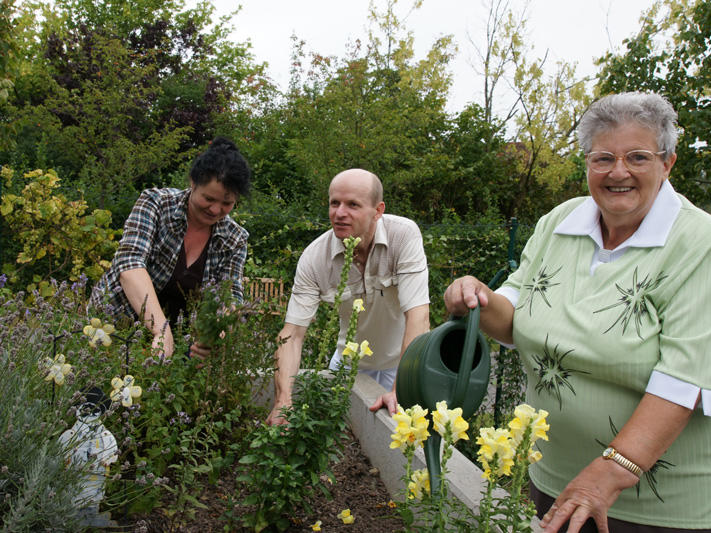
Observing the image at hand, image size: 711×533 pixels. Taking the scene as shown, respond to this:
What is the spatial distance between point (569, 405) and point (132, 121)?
35.4 feet

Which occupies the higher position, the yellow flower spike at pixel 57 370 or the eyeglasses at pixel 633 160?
the eyeglasses at pixel 633 160

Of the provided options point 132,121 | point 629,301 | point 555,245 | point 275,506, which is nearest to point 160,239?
point 275,506

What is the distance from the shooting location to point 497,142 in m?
12.7

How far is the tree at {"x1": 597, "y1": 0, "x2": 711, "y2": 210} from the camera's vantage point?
630 centimetres

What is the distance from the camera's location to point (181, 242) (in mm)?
2709

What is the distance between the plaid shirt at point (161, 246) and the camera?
2.55m

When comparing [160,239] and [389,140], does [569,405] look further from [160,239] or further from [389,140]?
[389,140]

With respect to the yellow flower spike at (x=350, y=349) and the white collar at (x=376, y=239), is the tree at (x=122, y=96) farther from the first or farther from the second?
the yellow flower spike at (x=350, y=349)

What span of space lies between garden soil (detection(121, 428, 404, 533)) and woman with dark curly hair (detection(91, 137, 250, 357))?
0.74 m

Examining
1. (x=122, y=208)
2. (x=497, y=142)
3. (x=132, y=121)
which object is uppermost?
(x=497, y=142)

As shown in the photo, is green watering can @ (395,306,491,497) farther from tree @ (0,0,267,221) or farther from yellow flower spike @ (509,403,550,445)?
Result: tree @ (0,0,267,221)

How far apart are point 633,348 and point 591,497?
0.39 metres

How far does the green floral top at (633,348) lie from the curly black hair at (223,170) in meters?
1.44

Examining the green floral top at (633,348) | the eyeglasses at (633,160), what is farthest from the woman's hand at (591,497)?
the eyeglasses at (633,160)
